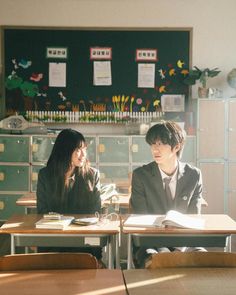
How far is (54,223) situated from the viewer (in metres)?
2.85

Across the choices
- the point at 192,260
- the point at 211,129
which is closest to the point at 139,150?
the point at 211,129

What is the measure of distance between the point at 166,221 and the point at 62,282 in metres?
1.09

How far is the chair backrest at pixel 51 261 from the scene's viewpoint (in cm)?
202

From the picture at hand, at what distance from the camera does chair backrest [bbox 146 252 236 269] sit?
6.75ft

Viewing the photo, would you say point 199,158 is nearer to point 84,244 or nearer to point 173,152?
point 173,152

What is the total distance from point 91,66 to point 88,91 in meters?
0.31

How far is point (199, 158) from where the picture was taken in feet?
19.7

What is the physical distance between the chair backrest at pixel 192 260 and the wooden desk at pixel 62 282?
175mm

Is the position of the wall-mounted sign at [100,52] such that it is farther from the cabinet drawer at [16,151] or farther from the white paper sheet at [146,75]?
the cabinet drawer at [16,151]

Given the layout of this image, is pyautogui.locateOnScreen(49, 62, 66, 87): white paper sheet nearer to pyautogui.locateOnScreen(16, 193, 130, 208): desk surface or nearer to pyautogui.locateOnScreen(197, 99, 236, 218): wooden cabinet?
pyautogui.locateOnScreen(197, 99, 236, 218): wooden cabinet

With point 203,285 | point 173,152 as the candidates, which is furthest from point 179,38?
point 203,285

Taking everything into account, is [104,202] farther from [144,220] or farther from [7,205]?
[7,205]

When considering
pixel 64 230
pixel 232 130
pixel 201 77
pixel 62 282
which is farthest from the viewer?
pixel 201 77

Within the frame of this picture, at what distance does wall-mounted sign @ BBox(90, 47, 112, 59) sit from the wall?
0.30m
